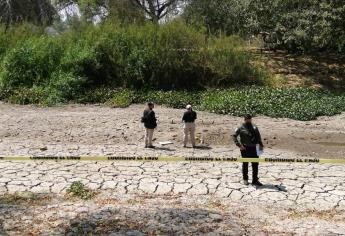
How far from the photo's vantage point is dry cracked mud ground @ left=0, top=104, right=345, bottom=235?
10.1 metres

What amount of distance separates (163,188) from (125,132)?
6188mm

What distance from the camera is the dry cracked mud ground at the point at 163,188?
1010 cm

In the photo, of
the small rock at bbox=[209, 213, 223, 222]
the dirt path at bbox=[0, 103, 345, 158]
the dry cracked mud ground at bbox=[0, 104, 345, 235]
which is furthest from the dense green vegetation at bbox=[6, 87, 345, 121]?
the small rock at bbox=[209, 213, 223, 222]

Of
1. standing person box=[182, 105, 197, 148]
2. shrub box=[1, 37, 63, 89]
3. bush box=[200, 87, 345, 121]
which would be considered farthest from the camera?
shrub box=[1, 37, 63, 89]

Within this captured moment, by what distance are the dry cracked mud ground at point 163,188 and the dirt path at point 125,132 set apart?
0.06 m

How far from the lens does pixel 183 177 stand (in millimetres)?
12898

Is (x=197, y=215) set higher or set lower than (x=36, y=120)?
lower

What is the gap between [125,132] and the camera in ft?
59.1

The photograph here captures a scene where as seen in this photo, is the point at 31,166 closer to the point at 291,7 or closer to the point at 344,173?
the point at 344,173

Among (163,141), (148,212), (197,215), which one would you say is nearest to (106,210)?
(148,212)

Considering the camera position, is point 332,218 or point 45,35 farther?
point 45,35

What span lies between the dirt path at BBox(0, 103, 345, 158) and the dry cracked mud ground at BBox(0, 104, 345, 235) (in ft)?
0.20

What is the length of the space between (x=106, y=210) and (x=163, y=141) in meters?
6.47

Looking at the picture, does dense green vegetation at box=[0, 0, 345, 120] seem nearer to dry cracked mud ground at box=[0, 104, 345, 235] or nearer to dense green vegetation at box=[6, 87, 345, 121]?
dense green vegetation at box=[6, 87, 345, 121]
